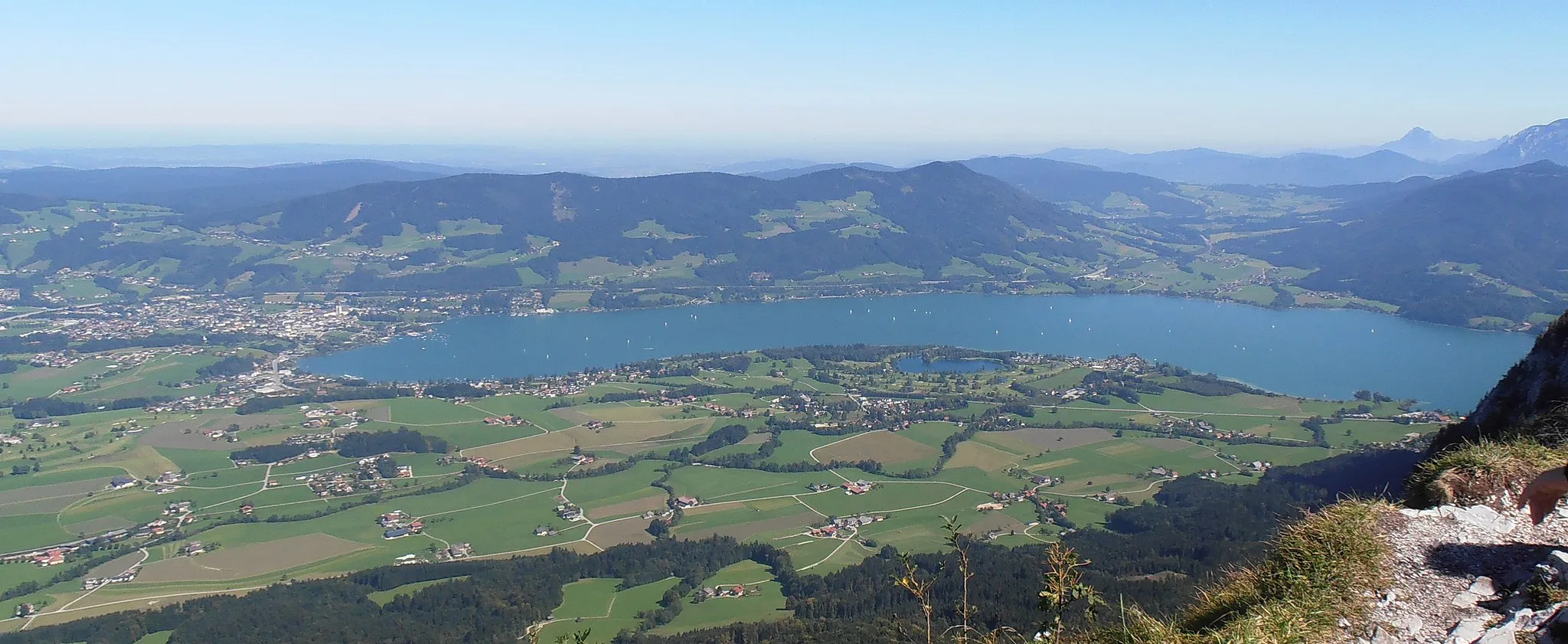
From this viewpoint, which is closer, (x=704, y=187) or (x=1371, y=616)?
(x=1371, y=616)

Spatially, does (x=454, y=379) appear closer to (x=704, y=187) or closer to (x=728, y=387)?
(x=728, y=387)

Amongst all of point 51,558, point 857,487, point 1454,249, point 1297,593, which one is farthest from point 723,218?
point 1297,593

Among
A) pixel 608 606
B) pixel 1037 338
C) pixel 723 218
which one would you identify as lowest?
pixel 1037 338

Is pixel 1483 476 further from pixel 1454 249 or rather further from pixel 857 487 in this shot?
pixel 1454 249

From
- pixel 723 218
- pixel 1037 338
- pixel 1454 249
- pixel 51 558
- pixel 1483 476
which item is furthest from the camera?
pixel 723 218

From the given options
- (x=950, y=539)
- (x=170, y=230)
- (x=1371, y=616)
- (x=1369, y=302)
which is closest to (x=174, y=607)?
(x=950, y=539)

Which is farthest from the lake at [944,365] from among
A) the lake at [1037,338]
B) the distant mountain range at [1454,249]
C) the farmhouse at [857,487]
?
the distant mountain range at [1454,249]

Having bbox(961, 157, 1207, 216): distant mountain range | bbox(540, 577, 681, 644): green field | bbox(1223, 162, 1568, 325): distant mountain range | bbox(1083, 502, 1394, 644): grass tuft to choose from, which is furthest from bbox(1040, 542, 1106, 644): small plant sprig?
bbox(961, 157, 1207, 216): distant mountain range
